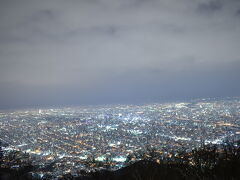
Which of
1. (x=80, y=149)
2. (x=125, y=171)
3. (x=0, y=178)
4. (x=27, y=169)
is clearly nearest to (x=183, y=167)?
(x=125, y=171)

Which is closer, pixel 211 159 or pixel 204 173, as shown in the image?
pixel 204 173

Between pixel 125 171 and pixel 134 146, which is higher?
pixel 125 171

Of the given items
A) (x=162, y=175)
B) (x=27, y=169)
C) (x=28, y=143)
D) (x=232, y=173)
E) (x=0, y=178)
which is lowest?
(x=28, y=143)

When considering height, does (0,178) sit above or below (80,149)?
above

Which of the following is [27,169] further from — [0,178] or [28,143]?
[28,143]

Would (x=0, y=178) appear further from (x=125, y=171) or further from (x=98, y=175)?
(x=125, y=171)

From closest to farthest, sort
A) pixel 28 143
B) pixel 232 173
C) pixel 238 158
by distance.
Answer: pixel 232 173
pixel 238 158
pixel 28 143

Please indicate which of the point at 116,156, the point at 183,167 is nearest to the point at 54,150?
the point at 116,156

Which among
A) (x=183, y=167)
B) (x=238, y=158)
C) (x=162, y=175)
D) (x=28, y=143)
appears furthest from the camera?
(x=28, y=143)

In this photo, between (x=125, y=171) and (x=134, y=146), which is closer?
(x=125, y=171)
